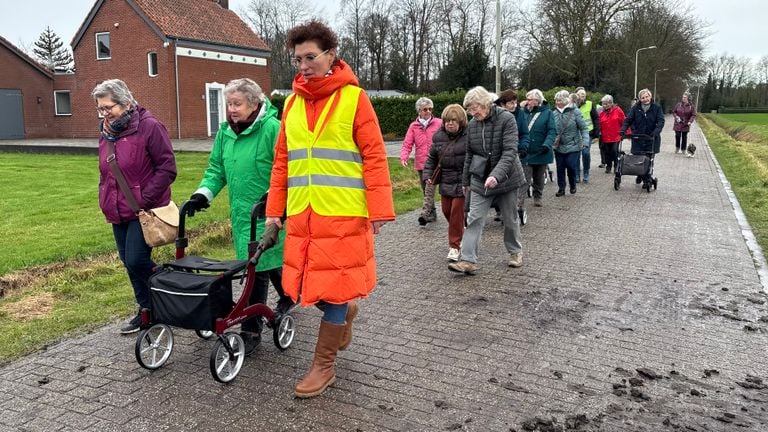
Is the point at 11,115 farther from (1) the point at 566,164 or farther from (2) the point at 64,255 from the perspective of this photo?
(1) the point at 566,164

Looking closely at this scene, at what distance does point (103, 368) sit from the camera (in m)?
4.33

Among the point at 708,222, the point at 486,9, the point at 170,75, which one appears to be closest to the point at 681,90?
the point at 486,9

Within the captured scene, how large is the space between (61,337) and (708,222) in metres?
8.99

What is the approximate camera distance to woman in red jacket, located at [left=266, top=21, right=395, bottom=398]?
3.74 metres

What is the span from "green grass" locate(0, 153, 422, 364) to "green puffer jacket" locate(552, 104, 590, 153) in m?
2.92

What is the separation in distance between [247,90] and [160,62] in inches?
1258

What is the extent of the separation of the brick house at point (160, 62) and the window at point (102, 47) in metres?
0.04

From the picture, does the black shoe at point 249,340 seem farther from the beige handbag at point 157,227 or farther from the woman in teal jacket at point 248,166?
the beige handbag at point 157,227

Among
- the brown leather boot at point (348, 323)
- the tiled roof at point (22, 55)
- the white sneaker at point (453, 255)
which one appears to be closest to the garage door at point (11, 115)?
the tiled roof at point (22, 55)

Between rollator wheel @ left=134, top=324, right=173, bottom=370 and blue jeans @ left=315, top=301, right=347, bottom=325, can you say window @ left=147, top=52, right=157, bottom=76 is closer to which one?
rollator wheel @ left=134, top=324, right=173, bottom=370

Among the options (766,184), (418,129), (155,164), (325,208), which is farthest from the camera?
(766,184)

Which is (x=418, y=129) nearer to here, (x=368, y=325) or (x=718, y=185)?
(x=368, y=325)

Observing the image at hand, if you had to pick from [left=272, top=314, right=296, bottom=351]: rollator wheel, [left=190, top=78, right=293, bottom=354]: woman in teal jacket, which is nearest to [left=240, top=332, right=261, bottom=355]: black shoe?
[left=190, top=78, right=293, bottom=354]: woman in teal jacket

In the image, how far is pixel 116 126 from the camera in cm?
469
